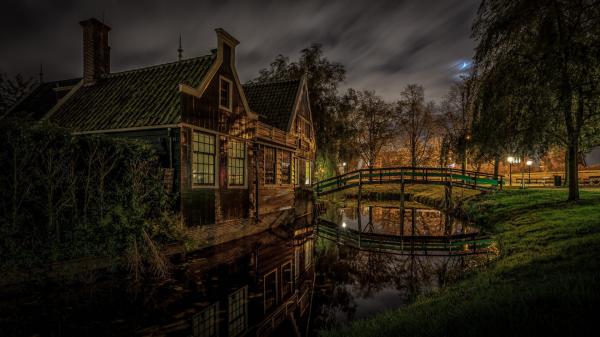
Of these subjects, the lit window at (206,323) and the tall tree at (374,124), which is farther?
the tall tree at (374,124)

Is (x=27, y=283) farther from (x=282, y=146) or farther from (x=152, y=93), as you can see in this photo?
(x=282, y=146)

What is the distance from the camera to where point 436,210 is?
29234 mm

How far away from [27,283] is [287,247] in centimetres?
898

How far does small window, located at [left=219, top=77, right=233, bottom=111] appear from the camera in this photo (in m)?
13.6

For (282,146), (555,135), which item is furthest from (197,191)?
(555,135)

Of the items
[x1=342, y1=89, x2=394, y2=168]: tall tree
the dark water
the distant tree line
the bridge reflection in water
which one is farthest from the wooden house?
[x1=342, y1=89, x2=394, y2=168]: tall tree

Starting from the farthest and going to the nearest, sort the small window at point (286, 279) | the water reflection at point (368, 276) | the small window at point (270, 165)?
the small window at point (270, 165)
the small window at point (286, 279)
the water reflection at point (368, 276)

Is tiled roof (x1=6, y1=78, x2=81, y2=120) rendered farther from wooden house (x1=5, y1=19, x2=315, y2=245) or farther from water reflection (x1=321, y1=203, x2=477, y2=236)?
water reflection (x1=321, y1=203, x2=477, y2=236)

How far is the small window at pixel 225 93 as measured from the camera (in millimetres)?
13648

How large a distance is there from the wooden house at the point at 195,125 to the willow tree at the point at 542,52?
10434mm

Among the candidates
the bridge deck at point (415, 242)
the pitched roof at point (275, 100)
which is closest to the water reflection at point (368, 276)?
the bridge deck at point (415, 242)

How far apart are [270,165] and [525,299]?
14.5m

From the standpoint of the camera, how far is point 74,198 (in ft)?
27.2

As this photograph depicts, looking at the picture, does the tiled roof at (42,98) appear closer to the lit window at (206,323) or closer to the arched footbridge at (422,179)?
the lit window at (206,323)
